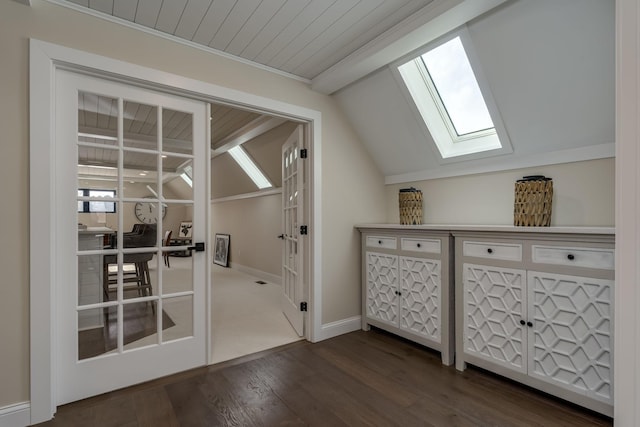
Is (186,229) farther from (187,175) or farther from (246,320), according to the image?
(246,320)

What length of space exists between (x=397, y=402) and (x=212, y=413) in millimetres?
1076

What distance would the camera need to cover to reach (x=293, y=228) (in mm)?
3195

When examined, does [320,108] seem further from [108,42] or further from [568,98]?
[568,98]

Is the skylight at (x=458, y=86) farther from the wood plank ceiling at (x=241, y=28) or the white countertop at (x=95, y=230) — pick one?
the white countertop at (x=95, y=230)

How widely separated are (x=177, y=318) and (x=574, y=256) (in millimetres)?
2573

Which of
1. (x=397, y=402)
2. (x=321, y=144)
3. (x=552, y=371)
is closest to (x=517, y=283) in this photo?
(x=552, y=371)

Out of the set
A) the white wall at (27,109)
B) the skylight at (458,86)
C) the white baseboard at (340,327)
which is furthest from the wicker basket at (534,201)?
the white baseboard at (340,327)

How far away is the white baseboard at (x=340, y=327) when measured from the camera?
284cm

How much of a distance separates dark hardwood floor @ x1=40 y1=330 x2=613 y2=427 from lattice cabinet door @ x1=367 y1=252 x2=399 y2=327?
1.45 ft

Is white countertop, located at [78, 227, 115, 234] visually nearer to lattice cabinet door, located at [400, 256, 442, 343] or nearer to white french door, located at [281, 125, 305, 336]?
white french door, located at [281, 125, 305, 336]

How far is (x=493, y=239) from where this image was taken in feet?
6.80

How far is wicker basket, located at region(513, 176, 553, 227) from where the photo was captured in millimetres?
1997

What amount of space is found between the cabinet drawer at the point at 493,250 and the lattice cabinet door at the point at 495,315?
0.08 meters

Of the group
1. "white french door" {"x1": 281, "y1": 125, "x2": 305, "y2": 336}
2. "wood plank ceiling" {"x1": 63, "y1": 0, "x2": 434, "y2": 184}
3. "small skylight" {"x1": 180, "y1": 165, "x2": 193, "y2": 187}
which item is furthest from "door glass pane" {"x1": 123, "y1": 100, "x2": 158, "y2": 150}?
"white french door" {"x1": 281, "y1": 125, "x2": 305, "y2": 336}
